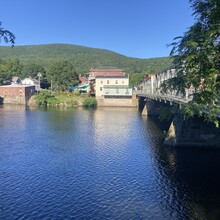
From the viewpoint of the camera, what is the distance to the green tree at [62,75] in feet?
367

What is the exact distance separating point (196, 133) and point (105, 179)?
15.3m

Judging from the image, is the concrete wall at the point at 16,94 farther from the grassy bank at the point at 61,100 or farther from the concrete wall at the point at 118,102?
the concrete wall at the point at 118,102

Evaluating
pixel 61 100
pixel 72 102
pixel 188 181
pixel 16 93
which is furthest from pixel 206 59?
pixel 16 93

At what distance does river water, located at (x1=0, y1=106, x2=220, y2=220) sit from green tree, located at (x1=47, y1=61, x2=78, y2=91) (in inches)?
2880

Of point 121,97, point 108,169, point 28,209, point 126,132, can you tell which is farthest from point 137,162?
point 121,97

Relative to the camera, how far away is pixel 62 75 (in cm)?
11212

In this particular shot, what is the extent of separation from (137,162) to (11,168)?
1237 centimetres

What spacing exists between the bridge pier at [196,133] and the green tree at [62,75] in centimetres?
8286

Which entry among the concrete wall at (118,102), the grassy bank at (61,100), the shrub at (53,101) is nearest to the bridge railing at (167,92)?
the concrete wall at (118,102)

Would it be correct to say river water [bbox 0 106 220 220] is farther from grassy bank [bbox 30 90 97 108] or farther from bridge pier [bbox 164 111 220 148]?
grassy bank [bbox 30 90 97 108]

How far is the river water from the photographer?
18500 millimetres

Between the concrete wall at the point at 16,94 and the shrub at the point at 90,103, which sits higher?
the concrete wall at the point at 16,94

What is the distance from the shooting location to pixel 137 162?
29344 mm

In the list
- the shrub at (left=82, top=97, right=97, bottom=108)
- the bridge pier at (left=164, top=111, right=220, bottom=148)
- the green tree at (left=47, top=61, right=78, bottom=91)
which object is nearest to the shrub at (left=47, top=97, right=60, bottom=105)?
the shrub at (left=82, top=97, right=97, bottom=108)
